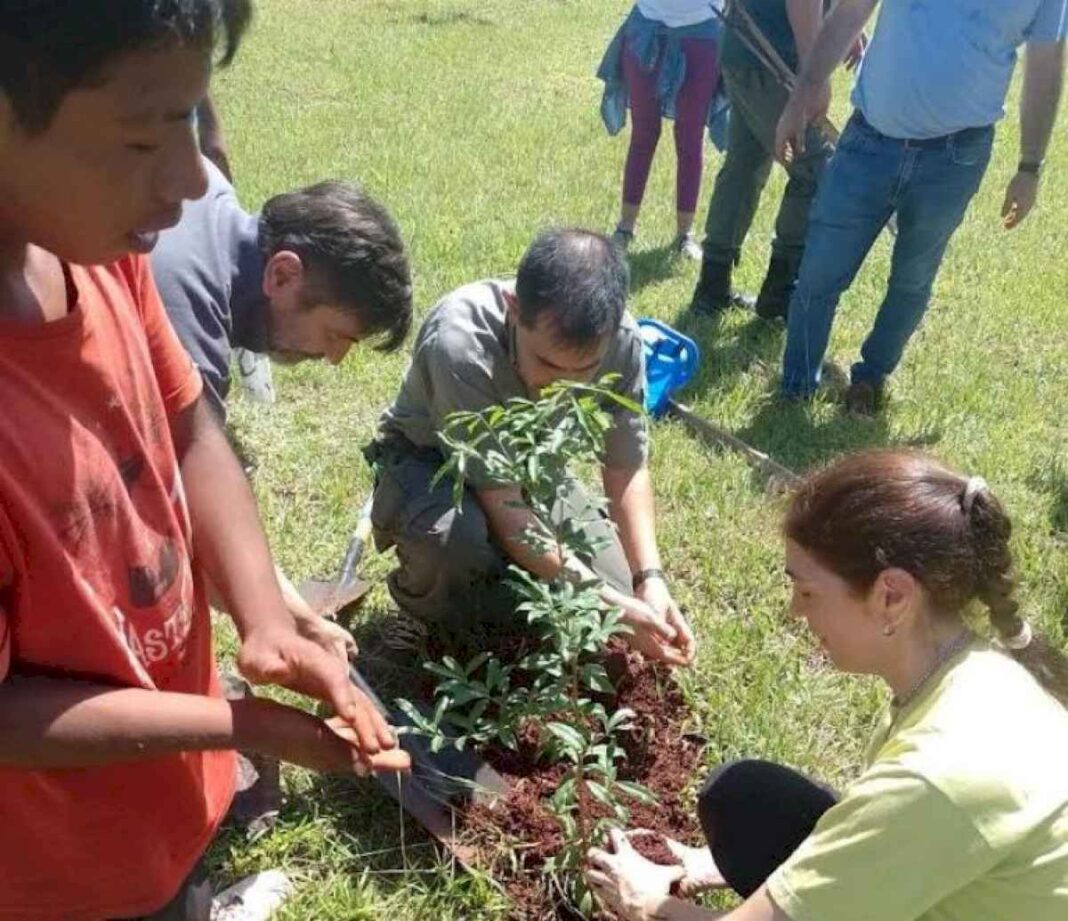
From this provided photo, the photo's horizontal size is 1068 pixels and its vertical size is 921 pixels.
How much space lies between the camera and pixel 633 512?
293 centimetres

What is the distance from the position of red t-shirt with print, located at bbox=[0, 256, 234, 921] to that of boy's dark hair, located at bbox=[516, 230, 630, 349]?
1030mm

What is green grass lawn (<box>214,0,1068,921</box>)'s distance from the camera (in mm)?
2600

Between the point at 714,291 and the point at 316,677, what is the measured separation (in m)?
3.96

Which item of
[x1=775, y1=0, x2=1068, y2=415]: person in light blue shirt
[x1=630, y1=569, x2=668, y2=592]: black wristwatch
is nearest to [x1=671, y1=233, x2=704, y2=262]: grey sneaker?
[x1=775, y1=0, x2=1068, y2=415]: person in light blue shirt

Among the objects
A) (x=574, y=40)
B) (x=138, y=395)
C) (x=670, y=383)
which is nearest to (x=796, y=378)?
(x=670, y=383)

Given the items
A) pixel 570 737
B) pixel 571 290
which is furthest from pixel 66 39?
pixel 571 290

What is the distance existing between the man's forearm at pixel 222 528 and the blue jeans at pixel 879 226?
3015 millimetres

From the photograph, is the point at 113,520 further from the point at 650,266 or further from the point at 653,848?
the point at 650,266

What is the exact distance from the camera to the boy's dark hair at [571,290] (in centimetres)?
249

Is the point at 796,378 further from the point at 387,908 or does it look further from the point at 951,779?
the point at 951,779

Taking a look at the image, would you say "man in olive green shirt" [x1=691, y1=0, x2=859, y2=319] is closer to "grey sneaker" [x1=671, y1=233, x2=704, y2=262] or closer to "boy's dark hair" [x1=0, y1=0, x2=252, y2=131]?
"grey sneaker" [x1=671, y1=233, x2=704, y2=262]

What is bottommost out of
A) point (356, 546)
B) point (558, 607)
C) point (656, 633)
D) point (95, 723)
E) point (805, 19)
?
point (356, 546)

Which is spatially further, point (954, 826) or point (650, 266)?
point (650, 266)

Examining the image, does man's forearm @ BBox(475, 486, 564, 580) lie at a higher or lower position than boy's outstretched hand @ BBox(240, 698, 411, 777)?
lower
